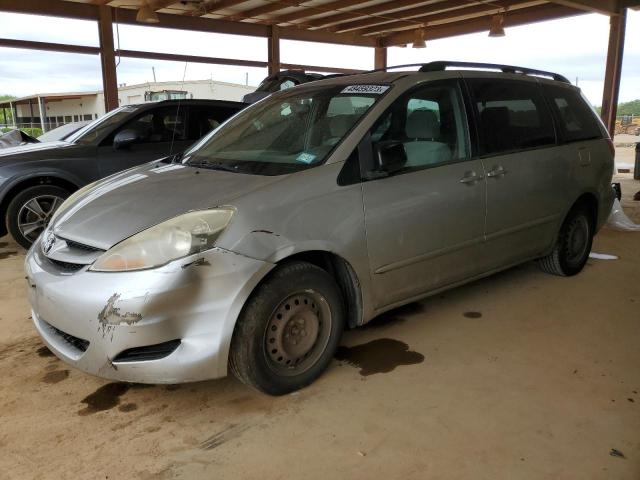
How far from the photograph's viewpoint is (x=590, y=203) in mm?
4410

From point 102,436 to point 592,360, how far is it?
8.49 ft

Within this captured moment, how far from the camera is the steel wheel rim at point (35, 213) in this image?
17.3 ft

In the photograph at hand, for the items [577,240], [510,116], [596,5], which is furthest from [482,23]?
[510,116]

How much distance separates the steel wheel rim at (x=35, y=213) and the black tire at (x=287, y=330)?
3.74 metres

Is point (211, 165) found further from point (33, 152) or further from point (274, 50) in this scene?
point (274, 50)

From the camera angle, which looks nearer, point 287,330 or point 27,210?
point 287,330

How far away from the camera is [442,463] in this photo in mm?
2139

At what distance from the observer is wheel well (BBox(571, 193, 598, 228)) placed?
427 cm

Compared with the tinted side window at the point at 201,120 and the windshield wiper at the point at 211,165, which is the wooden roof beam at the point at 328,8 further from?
the windshield wiper at the point at 211,165

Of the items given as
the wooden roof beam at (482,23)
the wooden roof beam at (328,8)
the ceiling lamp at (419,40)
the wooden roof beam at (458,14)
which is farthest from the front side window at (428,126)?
the ceiling lamp at (419,40)

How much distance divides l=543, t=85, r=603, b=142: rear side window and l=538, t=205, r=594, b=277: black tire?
1.95ft

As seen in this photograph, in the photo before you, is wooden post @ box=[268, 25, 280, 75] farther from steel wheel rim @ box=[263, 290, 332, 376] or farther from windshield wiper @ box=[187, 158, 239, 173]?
steel wheel rim @ box=[263, 290, 332, 376]

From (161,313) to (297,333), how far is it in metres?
0.72

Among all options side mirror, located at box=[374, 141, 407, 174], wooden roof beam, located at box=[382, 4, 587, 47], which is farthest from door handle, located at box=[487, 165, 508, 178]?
wooden roof beam, located at box=[382, 4, 587, 47]
